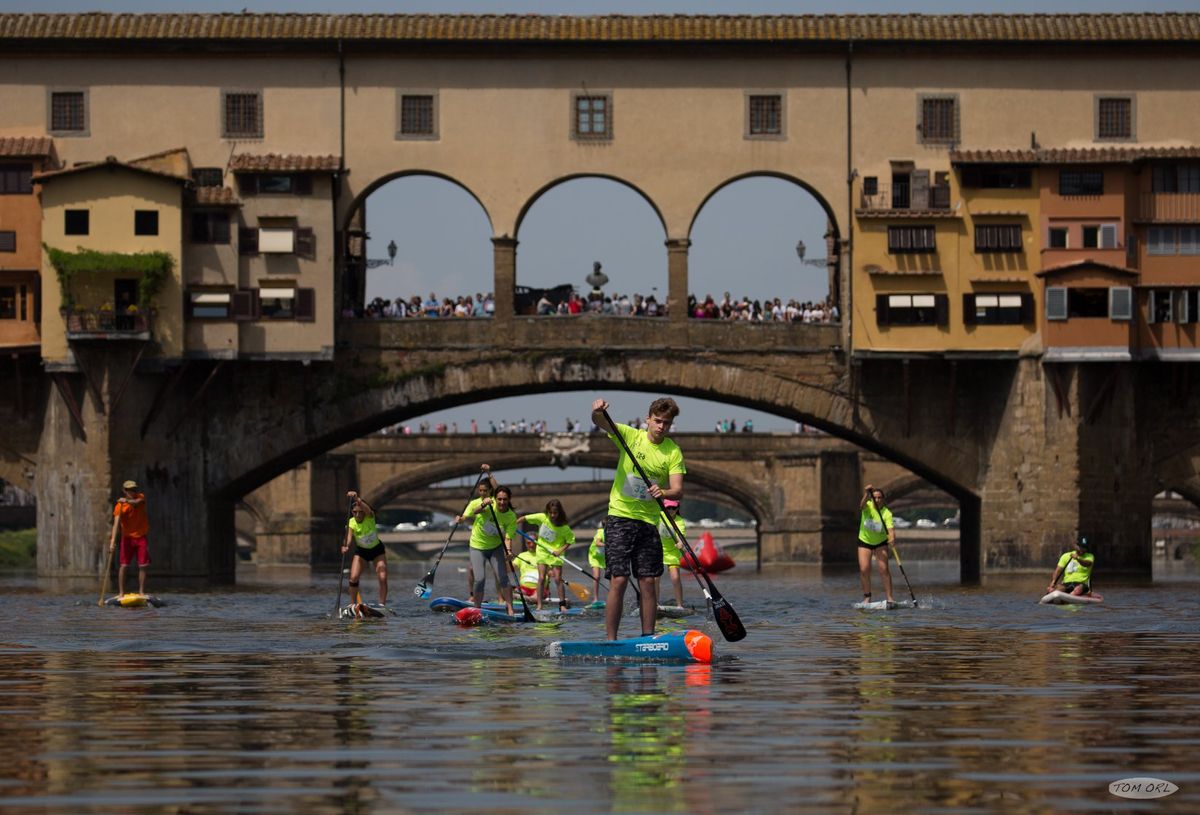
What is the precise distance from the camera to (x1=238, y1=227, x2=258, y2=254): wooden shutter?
55938mm

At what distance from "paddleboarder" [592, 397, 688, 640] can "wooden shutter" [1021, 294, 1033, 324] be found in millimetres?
38356

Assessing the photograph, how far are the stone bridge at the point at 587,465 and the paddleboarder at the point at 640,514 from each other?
6723cm

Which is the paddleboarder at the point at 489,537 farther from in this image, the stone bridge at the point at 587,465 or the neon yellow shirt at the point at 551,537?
the stone bridge at the point at 587,465

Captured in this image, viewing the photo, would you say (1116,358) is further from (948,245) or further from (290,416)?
(290,416)

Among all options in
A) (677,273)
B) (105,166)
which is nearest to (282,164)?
(105,166)

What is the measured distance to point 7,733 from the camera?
11883 mm

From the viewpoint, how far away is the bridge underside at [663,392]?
178 ft

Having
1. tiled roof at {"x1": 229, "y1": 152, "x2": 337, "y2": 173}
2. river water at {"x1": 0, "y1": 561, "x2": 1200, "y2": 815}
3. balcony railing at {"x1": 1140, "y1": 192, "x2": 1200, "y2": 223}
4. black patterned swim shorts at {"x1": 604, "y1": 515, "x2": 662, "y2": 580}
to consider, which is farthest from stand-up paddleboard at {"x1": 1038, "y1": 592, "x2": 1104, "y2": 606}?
tiled roof at {"x1": 229, "y1": 152, "x2": 337, "y2": 173}

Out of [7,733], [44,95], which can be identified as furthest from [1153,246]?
[7,733]

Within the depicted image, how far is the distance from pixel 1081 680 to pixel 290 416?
42.2 m

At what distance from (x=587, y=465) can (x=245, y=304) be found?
3687 centimetres

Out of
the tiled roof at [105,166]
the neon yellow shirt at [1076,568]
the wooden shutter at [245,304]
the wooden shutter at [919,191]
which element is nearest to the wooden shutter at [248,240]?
the wooden shutter at [245,304]

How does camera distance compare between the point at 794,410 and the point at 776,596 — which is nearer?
the point at 776,596

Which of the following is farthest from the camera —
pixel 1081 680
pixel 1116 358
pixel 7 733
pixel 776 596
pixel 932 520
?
pixel 932 520
